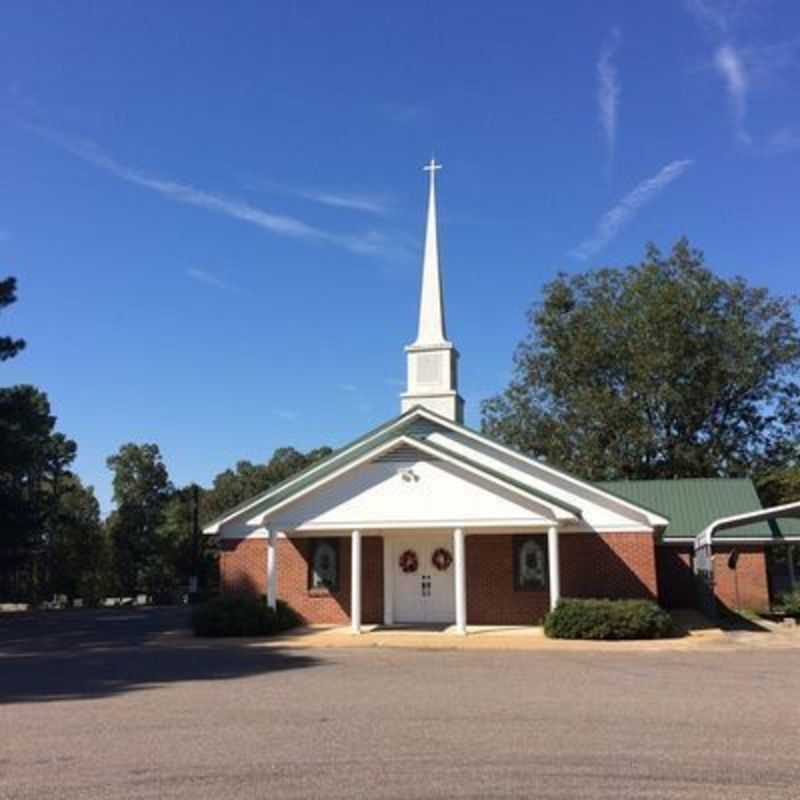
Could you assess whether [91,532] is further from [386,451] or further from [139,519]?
[386,451]

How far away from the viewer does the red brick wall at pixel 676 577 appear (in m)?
30.6

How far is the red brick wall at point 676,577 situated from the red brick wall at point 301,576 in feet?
32.9

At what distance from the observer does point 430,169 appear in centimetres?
3103

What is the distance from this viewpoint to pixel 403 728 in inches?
377

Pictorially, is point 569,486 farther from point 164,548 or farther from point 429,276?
point 164,548

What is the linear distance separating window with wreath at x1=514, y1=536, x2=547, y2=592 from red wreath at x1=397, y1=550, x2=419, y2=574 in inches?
103

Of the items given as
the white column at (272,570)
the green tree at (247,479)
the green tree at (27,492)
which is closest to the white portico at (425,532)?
the white column at (272,570)

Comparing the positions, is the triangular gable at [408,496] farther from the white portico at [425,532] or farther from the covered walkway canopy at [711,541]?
the covered walkway canopy at [711,541]

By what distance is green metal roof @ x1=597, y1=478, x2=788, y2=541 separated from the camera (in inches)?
1187

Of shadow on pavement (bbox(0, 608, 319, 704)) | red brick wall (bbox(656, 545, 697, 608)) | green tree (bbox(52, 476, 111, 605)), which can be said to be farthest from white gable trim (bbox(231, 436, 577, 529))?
green tree (bbox(52, 476, 111, 605))

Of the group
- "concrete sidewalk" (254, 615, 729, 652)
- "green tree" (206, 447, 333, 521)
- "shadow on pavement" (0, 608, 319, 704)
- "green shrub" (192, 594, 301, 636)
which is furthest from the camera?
"green tree" (206, 447, 333, 521)

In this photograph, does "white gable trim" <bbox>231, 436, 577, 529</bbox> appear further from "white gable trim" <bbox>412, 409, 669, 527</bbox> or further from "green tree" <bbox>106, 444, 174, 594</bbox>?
"green tree" <bbox>106, 444, 174, 594</bbox>

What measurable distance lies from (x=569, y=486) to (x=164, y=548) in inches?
1570

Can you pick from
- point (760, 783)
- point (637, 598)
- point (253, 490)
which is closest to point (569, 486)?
point (637, 598)
